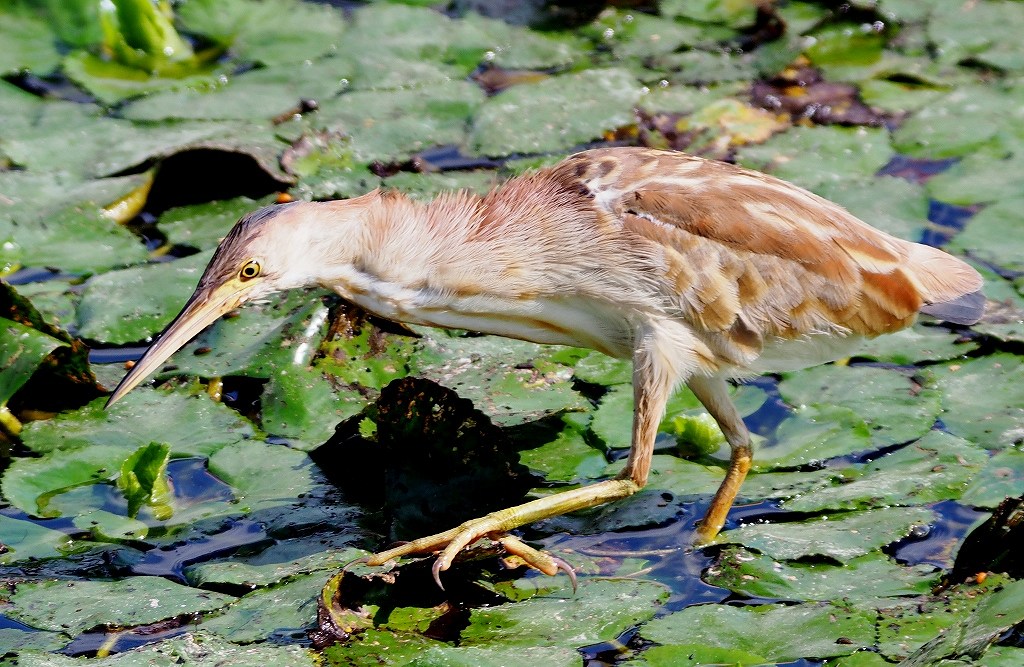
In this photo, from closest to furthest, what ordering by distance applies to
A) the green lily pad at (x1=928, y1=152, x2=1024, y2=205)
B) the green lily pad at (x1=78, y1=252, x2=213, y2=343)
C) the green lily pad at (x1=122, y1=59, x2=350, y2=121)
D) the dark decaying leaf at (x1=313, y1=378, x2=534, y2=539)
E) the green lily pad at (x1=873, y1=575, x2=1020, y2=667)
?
the green lily pad at (x1=873, y1=575, x2=1020, y2=667) < the dark decaying leaf at (x1=313, y1=378, x2=534, y2=539) < the green lily pad at (x1=78, y1=252, x2=213, y2=343) < the green lily pad at (x1=928, y1=152, x2=1024, y2=205) < the green lily pad at (x1=122, y1=59, x2=350, y2=121)

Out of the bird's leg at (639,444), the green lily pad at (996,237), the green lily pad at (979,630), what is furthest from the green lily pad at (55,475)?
the green lily pad at (996,237)

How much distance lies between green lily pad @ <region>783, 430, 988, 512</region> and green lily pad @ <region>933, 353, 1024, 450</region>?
0.27 ft

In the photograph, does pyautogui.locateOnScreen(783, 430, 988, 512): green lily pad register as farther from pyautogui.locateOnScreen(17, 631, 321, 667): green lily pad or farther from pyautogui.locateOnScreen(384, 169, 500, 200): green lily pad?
pyautogui.locateOnScreen(384, 169, 500, 200): green lily pad

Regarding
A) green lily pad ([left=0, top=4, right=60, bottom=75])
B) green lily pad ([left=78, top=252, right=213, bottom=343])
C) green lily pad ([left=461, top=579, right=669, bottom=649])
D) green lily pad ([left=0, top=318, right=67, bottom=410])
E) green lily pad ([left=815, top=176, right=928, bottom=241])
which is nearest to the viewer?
green lily pad ([left=461, top=579, right=669, bottom=649])

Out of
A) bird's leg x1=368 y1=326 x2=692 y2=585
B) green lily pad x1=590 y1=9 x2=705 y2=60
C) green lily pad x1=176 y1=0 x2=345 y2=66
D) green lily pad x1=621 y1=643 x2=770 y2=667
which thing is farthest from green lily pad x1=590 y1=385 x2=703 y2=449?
green lily pad x1=176 y1=0 x2=345 y2=66

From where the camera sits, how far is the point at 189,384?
3977 mm

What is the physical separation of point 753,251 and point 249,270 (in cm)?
132

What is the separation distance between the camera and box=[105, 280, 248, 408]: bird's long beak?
3393 millimetres

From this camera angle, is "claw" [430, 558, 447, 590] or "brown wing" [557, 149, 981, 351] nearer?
"claw" [430, 558, 447, 590]

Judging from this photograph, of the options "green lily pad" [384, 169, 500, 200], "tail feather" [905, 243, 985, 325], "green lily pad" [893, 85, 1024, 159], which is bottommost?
"tail feather" [905, 243, 985, 325]

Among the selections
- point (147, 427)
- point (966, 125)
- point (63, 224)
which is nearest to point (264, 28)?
point (63, 224)

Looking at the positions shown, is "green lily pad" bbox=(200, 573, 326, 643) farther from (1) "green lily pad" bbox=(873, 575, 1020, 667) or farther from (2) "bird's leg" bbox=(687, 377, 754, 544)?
(1) "green lily pad" bbox=(873, 575, 1020, 667)

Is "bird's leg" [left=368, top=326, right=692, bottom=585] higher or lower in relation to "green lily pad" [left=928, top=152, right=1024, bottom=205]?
lower

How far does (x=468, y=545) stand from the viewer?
10.9 ft
